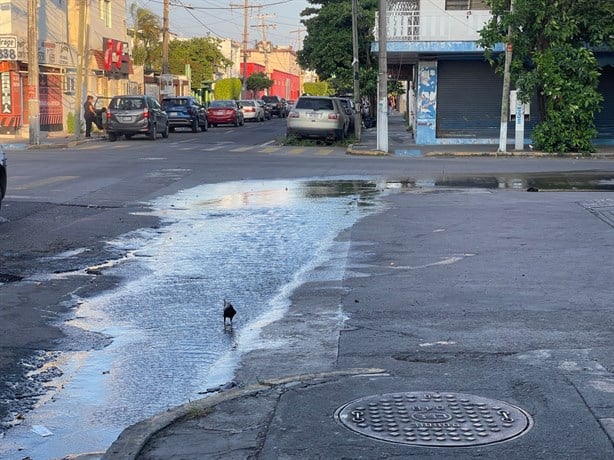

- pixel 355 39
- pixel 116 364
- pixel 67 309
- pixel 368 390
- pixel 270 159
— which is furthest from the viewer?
pixel 355 39

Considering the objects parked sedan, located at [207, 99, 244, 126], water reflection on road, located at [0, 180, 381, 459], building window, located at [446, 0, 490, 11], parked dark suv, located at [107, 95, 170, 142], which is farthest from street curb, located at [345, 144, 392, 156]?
parked sedan, located at [207, 99, 244, 126]

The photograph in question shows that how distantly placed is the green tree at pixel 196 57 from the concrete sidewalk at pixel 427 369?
69.5 meters

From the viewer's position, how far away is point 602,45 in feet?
102

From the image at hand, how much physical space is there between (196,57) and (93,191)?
215 ft

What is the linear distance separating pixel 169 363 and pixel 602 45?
90.2 feet

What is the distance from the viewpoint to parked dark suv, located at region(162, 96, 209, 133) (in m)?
45.5

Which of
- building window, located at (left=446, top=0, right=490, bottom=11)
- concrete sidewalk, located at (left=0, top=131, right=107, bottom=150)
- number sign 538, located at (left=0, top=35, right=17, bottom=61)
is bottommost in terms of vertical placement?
concrete sidewalk, located at (left=0, top=131, right=107, bottom=150)

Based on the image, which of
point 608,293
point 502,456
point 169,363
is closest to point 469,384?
point 502,456

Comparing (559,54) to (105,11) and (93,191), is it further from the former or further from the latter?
(105,11)

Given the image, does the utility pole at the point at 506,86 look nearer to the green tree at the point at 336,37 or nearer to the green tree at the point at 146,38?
the green tree at the point at 336,37

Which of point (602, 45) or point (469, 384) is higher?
point (602, 45)

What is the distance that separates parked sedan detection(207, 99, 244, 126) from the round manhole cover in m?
49.1

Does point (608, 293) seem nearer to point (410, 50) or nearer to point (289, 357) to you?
point (289, 357)

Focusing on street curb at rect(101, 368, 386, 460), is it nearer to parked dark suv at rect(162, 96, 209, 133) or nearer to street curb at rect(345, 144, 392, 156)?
street curb at rect(345, 144, 392, 156)
